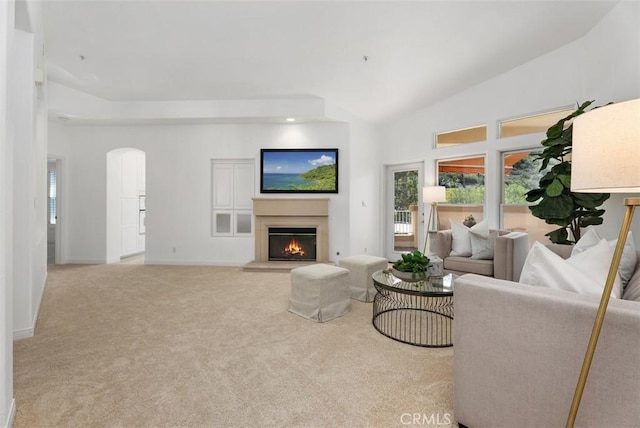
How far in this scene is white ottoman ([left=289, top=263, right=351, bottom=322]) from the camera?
10.3ft

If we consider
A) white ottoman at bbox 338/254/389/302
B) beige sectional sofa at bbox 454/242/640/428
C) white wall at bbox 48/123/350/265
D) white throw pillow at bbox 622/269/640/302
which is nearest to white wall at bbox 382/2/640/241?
white throw pillow at bbox 622/269/640/302

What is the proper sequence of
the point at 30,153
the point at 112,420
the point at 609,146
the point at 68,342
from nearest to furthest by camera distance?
the point at 609,146, the point at 112,420, the point at 68,342, the point at 30,153

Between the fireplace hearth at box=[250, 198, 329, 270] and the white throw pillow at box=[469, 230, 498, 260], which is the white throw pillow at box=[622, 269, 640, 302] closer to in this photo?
the white throw pillow at box=[469, 230, 498, 260]

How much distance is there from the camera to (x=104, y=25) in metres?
3.30

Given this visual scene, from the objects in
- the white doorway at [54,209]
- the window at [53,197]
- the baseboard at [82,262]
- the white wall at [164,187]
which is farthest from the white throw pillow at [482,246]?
the window at [53,197]

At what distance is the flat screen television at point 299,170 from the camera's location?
5941 millimetres

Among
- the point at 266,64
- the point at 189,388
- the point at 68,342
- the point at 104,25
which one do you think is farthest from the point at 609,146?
the point at 104,25

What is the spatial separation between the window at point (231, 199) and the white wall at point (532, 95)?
282 cm

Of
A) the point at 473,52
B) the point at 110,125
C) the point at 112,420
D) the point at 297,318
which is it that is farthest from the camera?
the point at 110,125

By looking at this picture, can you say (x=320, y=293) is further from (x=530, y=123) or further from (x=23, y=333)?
(x=530, y=123)

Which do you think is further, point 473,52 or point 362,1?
point 473,52

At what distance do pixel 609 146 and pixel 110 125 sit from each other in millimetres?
7064

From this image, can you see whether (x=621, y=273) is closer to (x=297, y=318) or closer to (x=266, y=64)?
(x=297, y=318)

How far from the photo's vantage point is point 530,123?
4.33m
